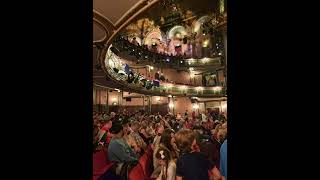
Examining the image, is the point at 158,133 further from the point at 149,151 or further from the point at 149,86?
the point at 149,86

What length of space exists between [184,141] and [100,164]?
1.88ft

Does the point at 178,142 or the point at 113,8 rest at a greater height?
the point at 113,8

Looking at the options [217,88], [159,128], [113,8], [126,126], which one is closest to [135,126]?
[126,126]

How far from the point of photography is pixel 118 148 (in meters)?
1.89

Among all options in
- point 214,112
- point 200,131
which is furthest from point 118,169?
point 214,112

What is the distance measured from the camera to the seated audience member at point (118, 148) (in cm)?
189

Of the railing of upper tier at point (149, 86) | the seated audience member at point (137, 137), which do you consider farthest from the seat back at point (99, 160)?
the railing of upper tier at point (149, 86)

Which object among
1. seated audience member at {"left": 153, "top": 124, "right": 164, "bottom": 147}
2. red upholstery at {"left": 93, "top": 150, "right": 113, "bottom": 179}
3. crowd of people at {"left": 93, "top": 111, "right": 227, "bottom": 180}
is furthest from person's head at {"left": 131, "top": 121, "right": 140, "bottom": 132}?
red upholstery at {"left": 93, "top": 150, "right": 113, "bottom": 179}

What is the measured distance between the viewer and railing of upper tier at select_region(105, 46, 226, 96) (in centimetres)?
186

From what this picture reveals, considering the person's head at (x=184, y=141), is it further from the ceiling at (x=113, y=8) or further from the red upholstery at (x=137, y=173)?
the ceiling at (x=113, y=8)

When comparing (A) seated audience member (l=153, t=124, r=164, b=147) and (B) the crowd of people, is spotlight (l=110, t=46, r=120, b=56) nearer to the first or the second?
Result: (B) the crowd of people
